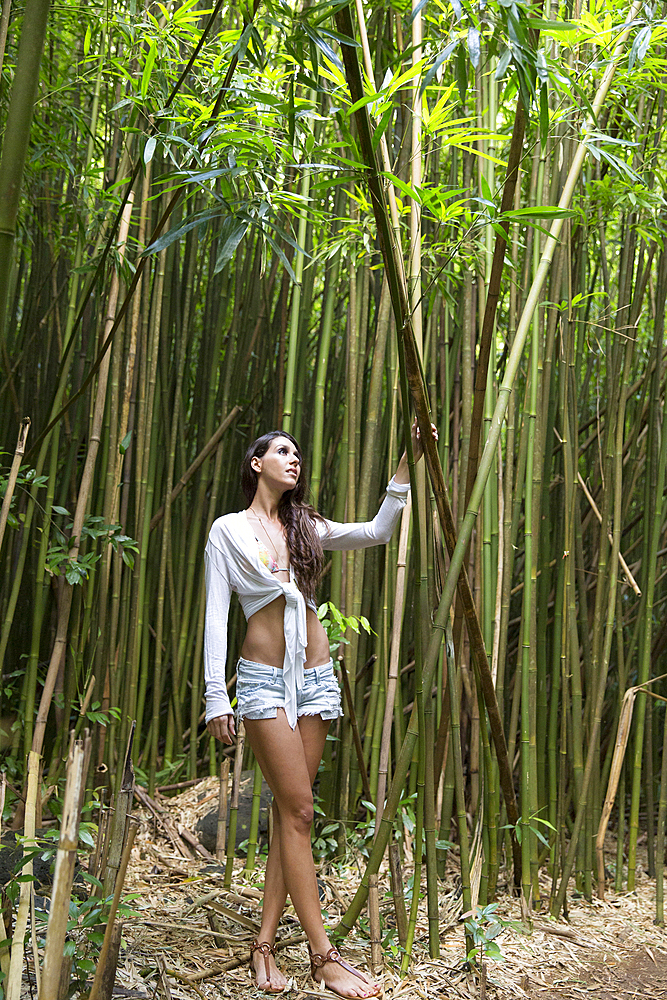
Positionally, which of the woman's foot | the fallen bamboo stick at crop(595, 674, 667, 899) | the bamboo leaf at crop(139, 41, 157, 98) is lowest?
the woman's foot

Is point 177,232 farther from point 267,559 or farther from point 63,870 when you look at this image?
point 63,870

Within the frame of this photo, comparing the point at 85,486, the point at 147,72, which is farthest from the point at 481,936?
the point at 147,72

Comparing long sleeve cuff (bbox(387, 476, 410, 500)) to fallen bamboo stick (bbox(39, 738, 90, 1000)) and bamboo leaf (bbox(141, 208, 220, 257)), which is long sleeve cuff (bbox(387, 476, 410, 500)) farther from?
fallen bamboo stick (bbox(39, 738, 90, 1000))

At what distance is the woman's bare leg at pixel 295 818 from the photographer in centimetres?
152

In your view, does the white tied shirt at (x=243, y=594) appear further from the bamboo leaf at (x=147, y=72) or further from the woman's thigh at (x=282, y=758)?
the bamboo leaf at (x=147, y=72)

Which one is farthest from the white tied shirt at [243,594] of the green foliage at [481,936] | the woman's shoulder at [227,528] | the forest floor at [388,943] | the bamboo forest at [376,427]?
the green foliage at [481,936]

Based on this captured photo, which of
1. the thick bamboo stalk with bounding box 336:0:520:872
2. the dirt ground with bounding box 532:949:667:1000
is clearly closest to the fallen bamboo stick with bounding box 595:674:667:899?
the dirt ground with bounding box 532:949:667:1000

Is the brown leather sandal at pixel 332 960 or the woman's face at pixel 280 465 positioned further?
the woman's face at pixel 280 465

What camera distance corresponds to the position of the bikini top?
5.36 ft

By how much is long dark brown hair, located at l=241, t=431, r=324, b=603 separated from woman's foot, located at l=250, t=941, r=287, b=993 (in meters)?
0.69

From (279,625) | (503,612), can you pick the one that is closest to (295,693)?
(279,625)

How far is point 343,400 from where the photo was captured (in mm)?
2814

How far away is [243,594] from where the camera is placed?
5.44 ft

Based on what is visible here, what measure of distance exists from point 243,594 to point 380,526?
1.06ft
